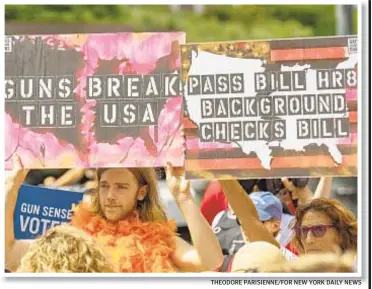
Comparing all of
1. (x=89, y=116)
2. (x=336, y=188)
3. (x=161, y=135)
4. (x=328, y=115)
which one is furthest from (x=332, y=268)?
(x=89, y=116)

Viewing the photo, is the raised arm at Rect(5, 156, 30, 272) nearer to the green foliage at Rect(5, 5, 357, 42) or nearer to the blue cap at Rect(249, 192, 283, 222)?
the green foliage at Rect(5, 5, 357, 42)

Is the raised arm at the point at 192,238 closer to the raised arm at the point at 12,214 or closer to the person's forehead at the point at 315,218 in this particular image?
the person's forehead at the point at 315,218

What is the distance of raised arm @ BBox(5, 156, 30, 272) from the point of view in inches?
208

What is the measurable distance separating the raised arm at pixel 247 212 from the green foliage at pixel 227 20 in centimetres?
98

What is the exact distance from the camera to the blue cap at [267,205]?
17.1 ft

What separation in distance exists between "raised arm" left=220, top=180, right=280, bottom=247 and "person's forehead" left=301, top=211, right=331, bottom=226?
260 millimetres

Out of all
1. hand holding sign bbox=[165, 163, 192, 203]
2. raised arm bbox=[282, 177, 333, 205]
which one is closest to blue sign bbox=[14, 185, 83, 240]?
hand holding sign bbox=[165, 163, 192, 203]

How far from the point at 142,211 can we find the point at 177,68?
3.14 ft

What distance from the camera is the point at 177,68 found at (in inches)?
207

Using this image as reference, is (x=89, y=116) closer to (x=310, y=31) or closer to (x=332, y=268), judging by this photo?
(x=310, y=31)

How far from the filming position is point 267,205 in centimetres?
523

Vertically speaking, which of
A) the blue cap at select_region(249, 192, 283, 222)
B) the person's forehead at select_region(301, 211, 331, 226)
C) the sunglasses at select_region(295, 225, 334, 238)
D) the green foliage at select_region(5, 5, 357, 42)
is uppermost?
the green foliage at select_region(5, 5, 357, 42)

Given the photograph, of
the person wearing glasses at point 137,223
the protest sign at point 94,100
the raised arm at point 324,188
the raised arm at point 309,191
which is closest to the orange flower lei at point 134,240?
the person wearing glasses at point 137,223

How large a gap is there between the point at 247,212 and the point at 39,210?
4.45 ft
